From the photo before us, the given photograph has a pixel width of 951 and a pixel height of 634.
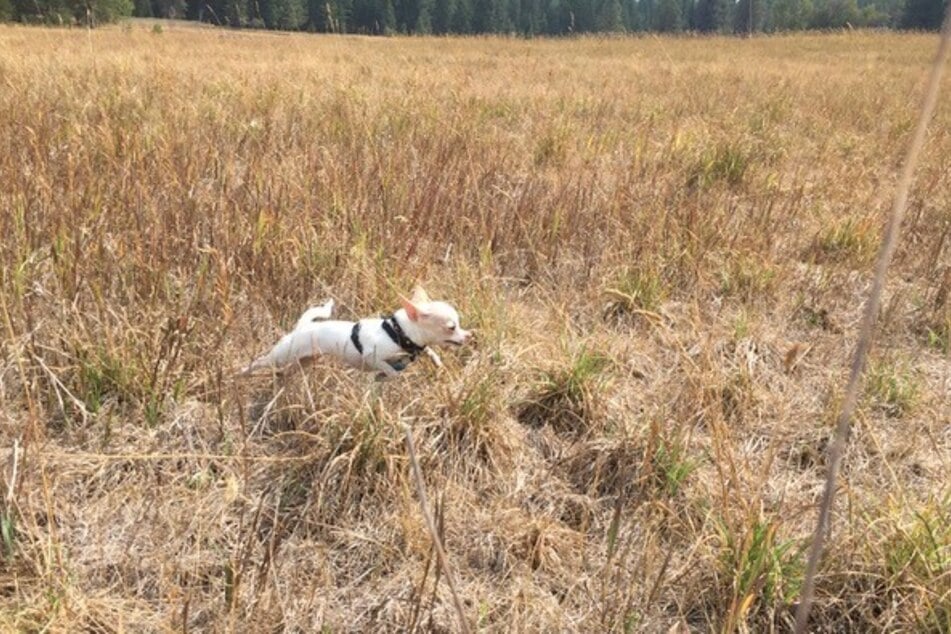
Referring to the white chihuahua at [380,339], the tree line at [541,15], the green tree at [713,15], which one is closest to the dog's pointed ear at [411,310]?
the white chihuahua at [380,339]

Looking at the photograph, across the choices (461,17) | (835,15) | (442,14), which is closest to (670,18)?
(835,15)

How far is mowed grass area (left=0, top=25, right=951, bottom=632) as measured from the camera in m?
1.42

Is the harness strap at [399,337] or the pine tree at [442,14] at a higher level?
the pine tree at [442,14]

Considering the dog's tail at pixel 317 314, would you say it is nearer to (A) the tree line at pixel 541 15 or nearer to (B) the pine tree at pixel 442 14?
(A) the tree line at pixel 541 15

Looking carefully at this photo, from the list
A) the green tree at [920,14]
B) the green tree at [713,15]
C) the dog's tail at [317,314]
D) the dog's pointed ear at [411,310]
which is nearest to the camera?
the dog's pointed ear at [411,310]

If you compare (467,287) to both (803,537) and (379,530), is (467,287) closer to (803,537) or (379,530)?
(379,530)

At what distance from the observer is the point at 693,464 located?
1708 mm

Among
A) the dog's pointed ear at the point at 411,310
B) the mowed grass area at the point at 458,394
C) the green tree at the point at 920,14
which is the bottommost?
the mowed grass area at the point at 458,394

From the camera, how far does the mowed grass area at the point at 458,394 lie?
1416mm

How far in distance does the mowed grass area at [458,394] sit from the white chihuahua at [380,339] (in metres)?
0.08

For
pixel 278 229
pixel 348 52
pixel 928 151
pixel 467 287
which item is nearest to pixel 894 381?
pixel 467 287

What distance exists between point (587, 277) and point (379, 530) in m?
1.60

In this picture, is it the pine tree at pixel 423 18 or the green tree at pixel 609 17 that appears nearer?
the pine tree at pixel 423 18

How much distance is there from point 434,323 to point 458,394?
0.74ft
